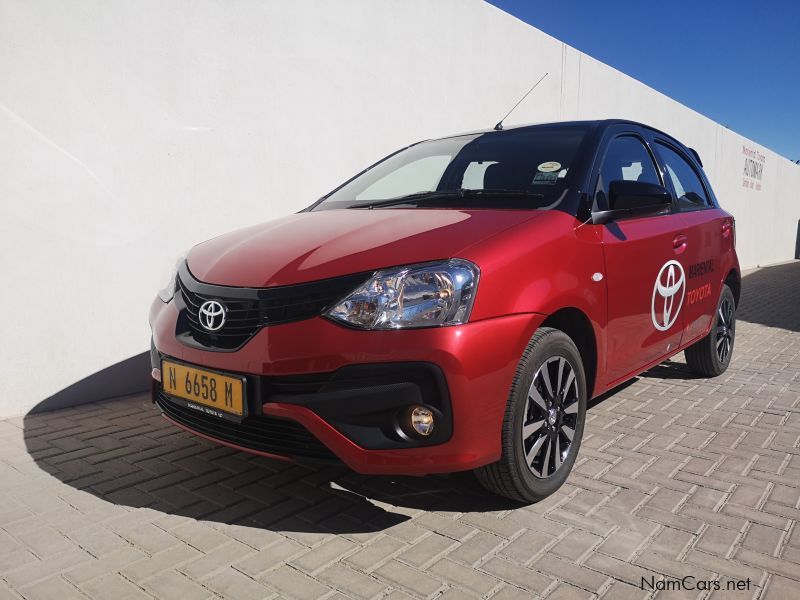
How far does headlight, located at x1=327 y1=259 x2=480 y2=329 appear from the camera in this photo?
7.40 feet

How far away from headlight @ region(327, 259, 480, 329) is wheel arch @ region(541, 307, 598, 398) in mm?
584

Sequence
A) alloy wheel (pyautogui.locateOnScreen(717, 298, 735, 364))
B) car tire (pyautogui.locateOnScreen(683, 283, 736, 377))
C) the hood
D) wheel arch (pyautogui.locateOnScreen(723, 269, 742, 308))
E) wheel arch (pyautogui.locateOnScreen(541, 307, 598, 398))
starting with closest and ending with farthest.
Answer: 1. the hood
2. wheel arch (pyautogui.locateOnScreen(541, 307, 598, 398))
3. car tire (pyautogui.locateOnScreen(683, 283, 736, 377))
4. alloy wheel (pyautogui.locateOnScreen(717, 298, 735, 364))
5. wheel arch (pyautogui.locateOnScreen(723, 269, 742, 308))

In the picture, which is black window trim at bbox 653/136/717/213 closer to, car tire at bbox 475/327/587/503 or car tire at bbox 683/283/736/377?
car tire at bbox 683/283/736/377

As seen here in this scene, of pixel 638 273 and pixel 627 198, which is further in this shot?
pixel 638 273

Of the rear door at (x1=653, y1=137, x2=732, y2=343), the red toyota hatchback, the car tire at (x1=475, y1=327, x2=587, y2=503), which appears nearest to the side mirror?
the red toyota hatchback

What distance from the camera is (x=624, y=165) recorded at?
3.57m

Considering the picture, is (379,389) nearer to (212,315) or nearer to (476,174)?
(212,315)

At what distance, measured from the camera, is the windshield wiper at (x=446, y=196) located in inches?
117

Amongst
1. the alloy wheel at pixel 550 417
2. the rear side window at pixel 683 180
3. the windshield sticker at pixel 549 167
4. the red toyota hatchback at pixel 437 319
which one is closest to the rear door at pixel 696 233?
the rear side window at pixel 683 180

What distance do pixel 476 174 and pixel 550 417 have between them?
53.2 inches

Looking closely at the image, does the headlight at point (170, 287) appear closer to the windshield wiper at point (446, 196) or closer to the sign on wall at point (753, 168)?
the windshield wiper at point (446, 196)

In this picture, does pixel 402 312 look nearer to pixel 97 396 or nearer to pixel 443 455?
pixel 443 455
